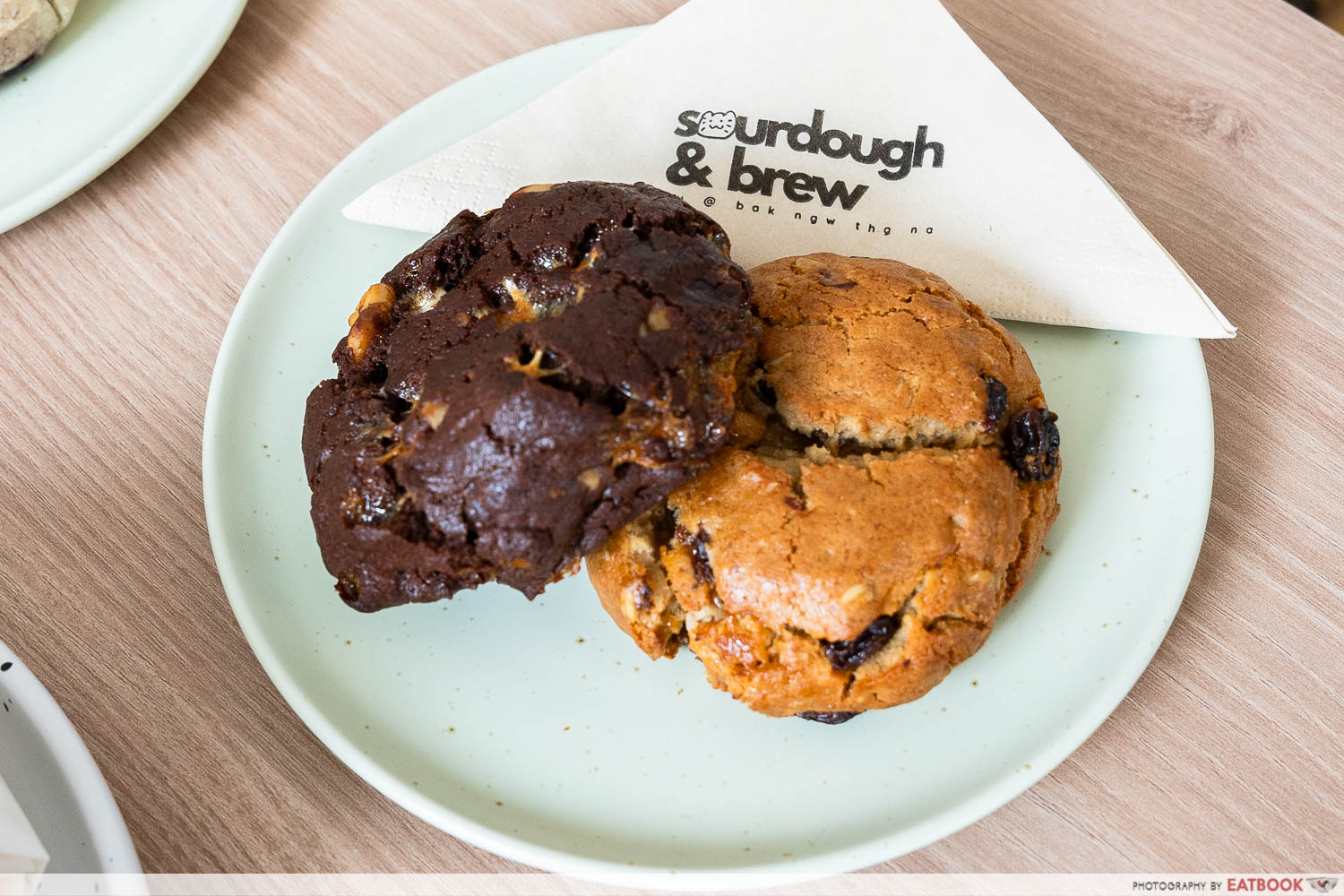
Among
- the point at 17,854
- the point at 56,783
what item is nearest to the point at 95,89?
the point at 56,783

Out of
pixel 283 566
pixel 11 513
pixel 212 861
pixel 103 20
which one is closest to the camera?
pixel 212 861

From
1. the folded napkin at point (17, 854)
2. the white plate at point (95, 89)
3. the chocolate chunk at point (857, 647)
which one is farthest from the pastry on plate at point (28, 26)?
the chocolate chunk at point (857, 647)

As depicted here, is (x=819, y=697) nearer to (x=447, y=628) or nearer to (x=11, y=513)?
(x=447, y=628)

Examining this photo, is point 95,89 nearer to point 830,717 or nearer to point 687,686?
point 687,686

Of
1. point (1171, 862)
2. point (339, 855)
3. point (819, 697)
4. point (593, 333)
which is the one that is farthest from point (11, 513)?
point (1171, 862)

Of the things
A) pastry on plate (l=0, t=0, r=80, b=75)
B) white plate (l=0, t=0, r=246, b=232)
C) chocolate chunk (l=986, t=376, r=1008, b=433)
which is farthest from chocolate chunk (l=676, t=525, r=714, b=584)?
pastry on plate (l=0, t=0, r=80, b=75)

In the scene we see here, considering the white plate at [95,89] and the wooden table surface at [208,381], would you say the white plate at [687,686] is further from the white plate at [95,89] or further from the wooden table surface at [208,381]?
the white plate at [95,89]
